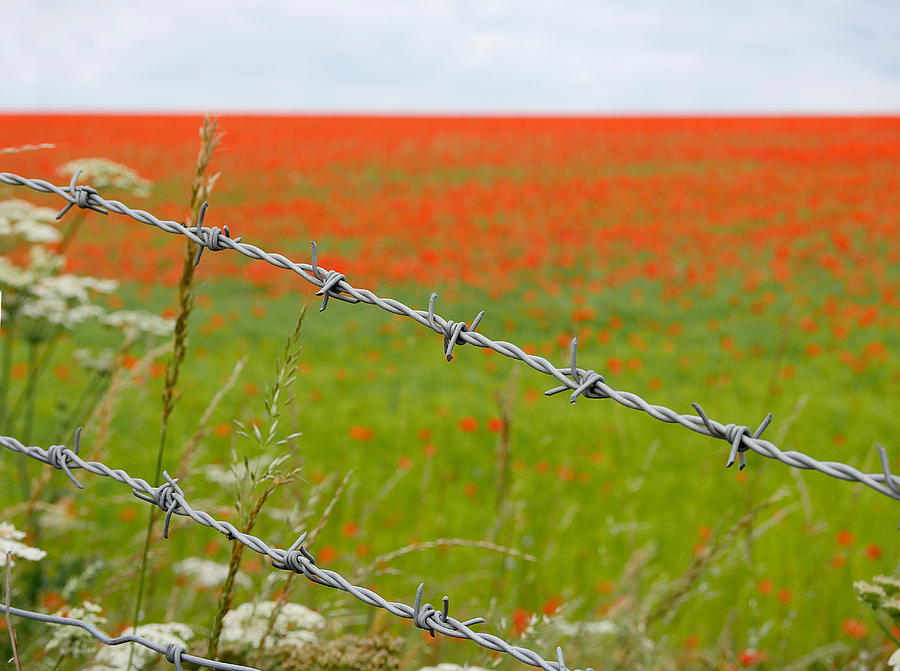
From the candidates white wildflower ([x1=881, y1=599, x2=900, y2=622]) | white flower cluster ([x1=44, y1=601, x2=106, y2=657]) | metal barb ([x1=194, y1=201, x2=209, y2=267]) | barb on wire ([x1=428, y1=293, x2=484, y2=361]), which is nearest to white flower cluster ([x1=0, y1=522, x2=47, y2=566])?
white flower cluster ([x1=44, y1=601, x2=106, y2=657])

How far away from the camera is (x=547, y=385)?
6633 mm

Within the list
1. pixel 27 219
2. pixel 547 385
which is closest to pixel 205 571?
pixel 27 219

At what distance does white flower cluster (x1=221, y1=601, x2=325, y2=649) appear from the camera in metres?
1.68

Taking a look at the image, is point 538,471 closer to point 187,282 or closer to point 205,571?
point 205,571

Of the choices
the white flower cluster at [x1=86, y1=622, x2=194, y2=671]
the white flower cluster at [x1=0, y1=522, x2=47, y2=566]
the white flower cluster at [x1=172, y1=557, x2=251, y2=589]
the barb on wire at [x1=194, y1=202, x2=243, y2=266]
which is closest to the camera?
the barb on wire at [x1=194, y1=202, x2=243, y2=266]

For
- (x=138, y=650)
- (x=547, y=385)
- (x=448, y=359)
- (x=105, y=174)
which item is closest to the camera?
(x=448, y=359)

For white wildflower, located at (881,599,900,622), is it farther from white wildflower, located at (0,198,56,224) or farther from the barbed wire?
white wildflower, located at (0,198,56,224)

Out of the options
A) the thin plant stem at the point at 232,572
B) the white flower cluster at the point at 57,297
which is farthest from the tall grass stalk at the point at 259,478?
the white flower cluster at the point at 57,297

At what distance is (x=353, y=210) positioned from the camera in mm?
14125

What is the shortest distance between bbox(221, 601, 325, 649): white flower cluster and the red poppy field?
0.15 m

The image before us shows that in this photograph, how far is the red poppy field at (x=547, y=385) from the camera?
112 inches

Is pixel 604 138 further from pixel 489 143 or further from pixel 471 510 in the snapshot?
pixel 471 510

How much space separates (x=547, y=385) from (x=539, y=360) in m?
5.52

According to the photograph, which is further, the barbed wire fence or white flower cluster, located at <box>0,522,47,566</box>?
white flower cluster, located at <box>0,522,47,566</box>
